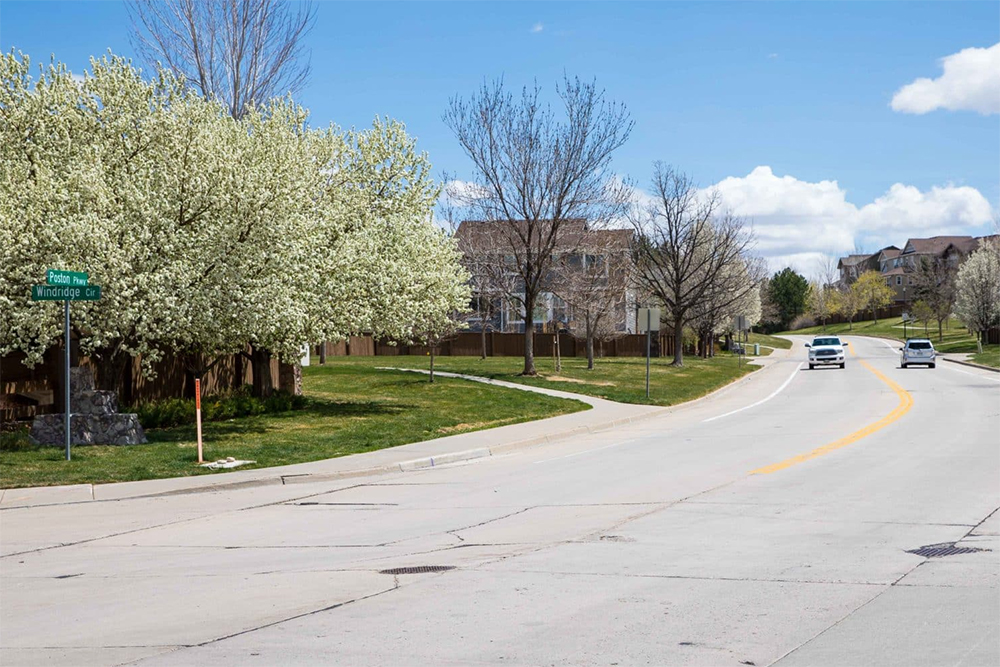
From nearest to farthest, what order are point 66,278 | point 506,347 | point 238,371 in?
1. point 66,278
2. point 238,371
3. point 506,347

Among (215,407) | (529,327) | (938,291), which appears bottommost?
(215,407)

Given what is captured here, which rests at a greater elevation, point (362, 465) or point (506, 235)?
point (506, 235)

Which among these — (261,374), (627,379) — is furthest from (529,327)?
(261,374)

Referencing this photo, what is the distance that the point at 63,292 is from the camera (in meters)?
16.5

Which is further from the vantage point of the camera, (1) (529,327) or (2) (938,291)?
(2) (938,291)

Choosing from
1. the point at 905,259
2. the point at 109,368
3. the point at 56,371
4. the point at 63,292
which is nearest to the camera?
the point at 63,292

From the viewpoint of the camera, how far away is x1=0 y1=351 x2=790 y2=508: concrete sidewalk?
14273mm

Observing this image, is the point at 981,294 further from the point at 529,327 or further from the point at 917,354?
the point at 529,327

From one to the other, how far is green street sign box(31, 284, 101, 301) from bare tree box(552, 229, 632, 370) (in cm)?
2510

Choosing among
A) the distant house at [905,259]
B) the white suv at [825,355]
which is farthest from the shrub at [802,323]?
the white suv at [825,355]

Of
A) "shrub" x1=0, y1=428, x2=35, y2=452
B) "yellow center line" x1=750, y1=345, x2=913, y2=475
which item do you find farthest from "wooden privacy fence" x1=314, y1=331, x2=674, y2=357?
"shrub" x1=0, y1=428, x2=35, y2=452

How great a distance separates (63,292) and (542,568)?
35.5ft

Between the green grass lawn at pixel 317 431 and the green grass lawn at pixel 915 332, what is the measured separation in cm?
6120

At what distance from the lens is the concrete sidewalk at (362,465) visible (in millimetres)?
14273
